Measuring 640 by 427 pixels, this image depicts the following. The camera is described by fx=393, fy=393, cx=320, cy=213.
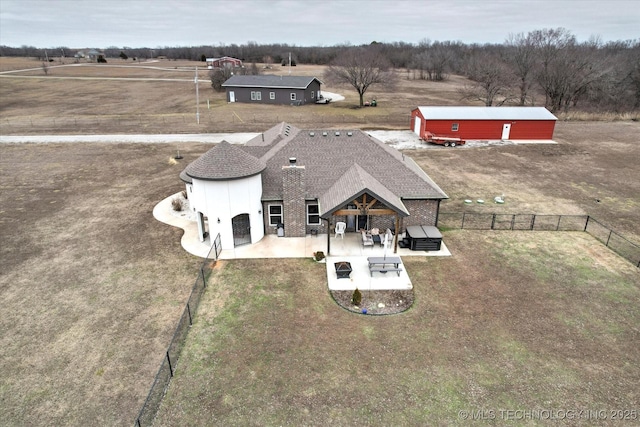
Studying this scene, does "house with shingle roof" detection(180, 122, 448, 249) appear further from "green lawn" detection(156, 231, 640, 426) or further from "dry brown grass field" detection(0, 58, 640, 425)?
"green lawn" detection(156, 231, 640, 426)

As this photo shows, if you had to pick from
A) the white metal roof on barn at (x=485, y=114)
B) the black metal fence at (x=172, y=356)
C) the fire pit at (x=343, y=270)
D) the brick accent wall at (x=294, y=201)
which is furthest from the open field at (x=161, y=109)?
the fire pit at (x=343, y=270)

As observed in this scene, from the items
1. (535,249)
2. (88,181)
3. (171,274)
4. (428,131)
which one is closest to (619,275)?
(535,249)

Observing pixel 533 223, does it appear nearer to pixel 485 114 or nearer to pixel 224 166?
pixel 224 166

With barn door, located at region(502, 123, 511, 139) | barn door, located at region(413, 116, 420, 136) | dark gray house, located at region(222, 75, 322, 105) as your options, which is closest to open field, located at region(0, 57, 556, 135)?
dark gray house, located at region(222, 75, 322, 105)

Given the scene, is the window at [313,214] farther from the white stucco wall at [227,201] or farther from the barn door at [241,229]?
the barn door at [241,229]

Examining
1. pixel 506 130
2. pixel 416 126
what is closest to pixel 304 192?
pixel 416 126

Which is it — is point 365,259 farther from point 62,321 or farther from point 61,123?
point 61,123
